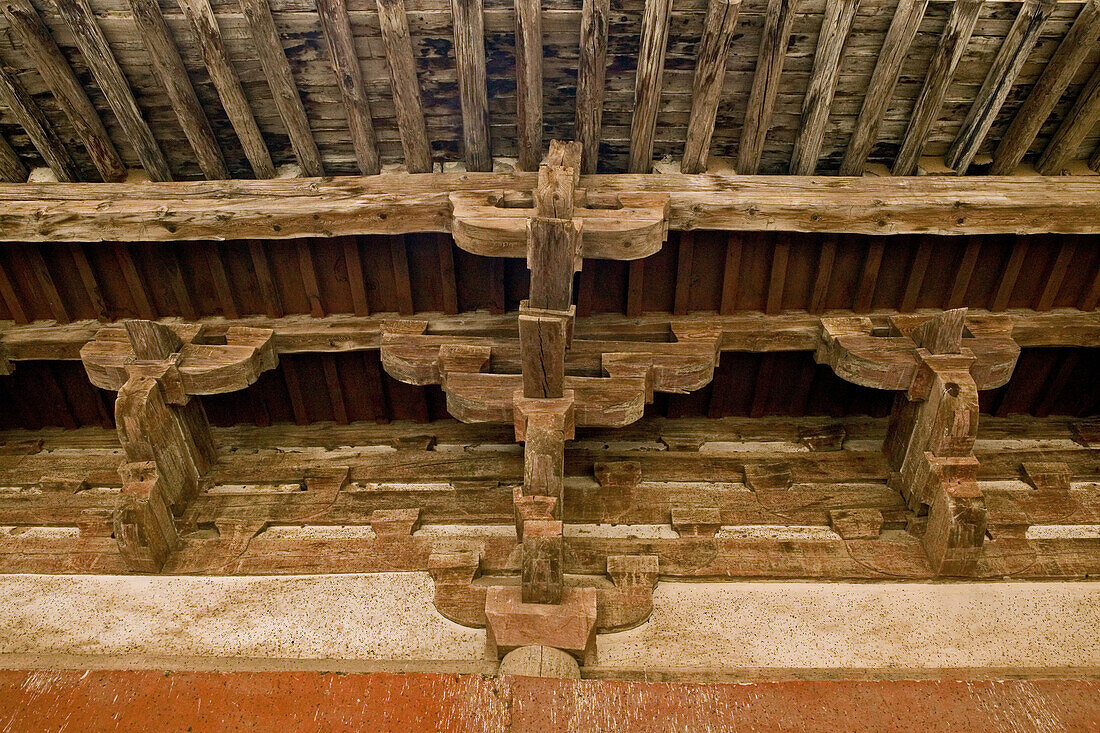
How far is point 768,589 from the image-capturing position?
13.1 feet

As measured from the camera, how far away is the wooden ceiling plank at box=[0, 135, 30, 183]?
4.20 meters

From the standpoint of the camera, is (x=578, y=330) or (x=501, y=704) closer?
(x=501, y=704)

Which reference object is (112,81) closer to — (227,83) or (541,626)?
(227,83)

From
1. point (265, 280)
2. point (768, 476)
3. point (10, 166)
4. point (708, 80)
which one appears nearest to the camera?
point (708, 80)

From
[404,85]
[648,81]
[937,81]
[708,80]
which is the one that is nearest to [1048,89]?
[937,81]

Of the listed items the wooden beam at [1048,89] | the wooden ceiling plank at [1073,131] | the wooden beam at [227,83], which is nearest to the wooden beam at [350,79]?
the wooden beam at [227,83]

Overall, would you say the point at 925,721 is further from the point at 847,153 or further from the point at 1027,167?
the point at 1027,167

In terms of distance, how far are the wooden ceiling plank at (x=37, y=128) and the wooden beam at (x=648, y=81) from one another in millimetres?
3931

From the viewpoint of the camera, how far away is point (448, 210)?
4.07 m

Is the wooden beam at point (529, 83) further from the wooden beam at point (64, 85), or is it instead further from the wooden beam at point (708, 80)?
the wooden beam at point (64, 85)

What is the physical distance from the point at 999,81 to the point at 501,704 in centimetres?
463

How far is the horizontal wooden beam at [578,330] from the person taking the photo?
4.66 metres

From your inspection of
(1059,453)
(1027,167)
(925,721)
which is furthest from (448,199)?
(1059,453)

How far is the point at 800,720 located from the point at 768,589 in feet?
6.17
